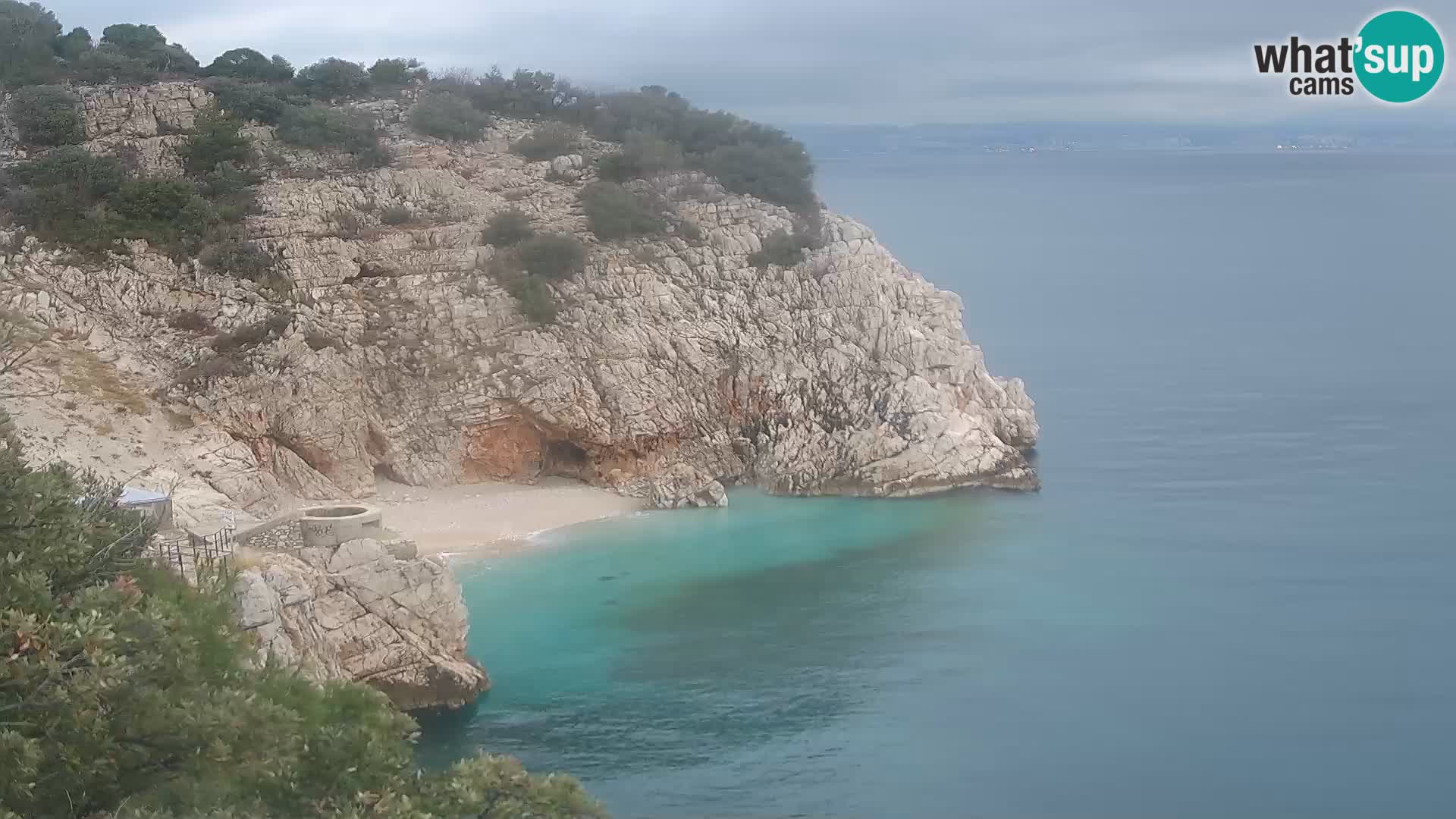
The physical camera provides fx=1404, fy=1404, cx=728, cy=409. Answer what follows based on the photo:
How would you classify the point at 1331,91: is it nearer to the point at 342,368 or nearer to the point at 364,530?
the point at 364,530

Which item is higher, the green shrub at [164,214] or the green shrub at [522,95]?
the green shrub at [522,95]

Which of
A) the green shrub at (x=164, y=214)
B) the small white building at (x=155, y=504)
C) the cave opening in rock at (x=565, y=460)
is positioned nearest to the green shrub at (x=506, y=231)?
the cave opening in rock at (x=565, y=460)

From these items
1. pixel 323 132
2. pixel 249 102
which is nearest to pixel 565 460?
pixel 323 132

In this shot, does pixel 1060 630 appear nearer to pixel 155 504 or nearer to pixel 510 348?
pixel 155 504

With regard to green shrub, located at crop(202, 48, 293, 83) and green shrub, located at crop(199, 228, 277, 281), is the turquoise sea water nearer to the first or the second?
green shrub, located at crop(199, 228, 277, 281)

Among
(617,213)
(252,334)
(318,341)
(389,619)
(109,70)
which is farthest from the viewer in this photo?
(109,70)

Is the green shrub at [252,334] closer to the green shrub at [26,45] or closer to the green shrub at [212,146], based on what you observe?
the green shrub at [212,146]
